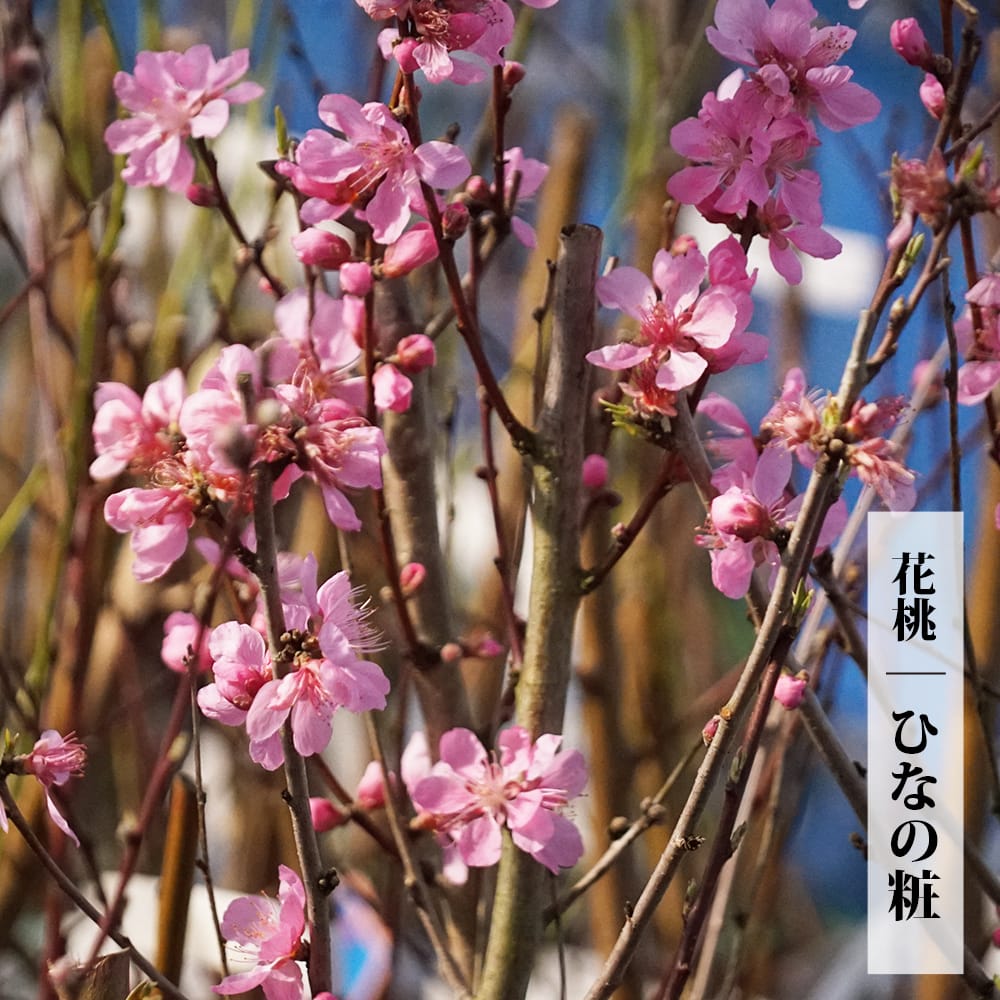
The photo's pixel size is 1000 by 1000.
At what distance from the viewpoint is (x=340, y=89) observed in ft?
3.75

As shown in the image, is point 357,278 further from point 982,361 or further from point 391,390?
point 982,361

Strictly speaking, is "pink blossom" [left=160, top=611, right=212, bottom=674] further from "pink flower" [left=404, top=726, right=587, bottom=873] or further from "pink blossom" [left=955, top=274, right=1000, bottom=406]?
"pink blossom" [left=955, top=274, right=1000, bottom=406]

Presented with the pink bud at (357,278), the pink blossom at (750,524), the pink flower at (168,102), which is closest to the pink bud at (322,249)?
the pink bud at (357,278)

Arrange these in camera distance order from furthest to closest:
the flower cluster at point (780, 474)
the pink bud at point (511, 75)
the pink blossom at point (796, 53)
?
the pink bud at point (511, 75) → the pink blossom at point (796, 53) → the flower cluster at point (780, 474)

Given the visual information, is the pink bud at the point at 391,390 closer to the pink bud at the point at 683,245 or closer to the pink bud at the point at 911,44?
the pink bud at the point at 683,245

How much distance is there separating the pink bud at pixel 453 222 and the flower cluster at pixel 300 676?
0.59 ft

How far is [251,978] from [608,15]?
141 cm

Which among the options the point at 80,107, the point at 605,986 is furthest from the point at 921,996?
the point at 80,107

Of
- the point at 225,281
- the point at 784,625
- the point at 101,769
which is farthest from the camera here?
the point at 101,769

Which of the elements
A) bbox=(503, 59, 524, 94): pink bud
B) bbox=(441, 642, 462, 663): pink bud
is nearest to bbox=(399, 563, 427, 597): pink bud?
bbox=(441, 642, 462, 663): pink bud

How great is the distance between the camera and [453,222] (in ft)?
1.82

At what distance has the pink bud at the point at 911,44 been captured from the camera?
1.79 feet

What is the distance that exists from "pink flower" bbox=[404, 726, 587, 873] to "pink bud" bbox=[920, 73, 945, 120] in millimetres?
355

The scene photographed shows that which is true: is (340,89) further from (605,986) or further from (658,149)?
(605,986)
